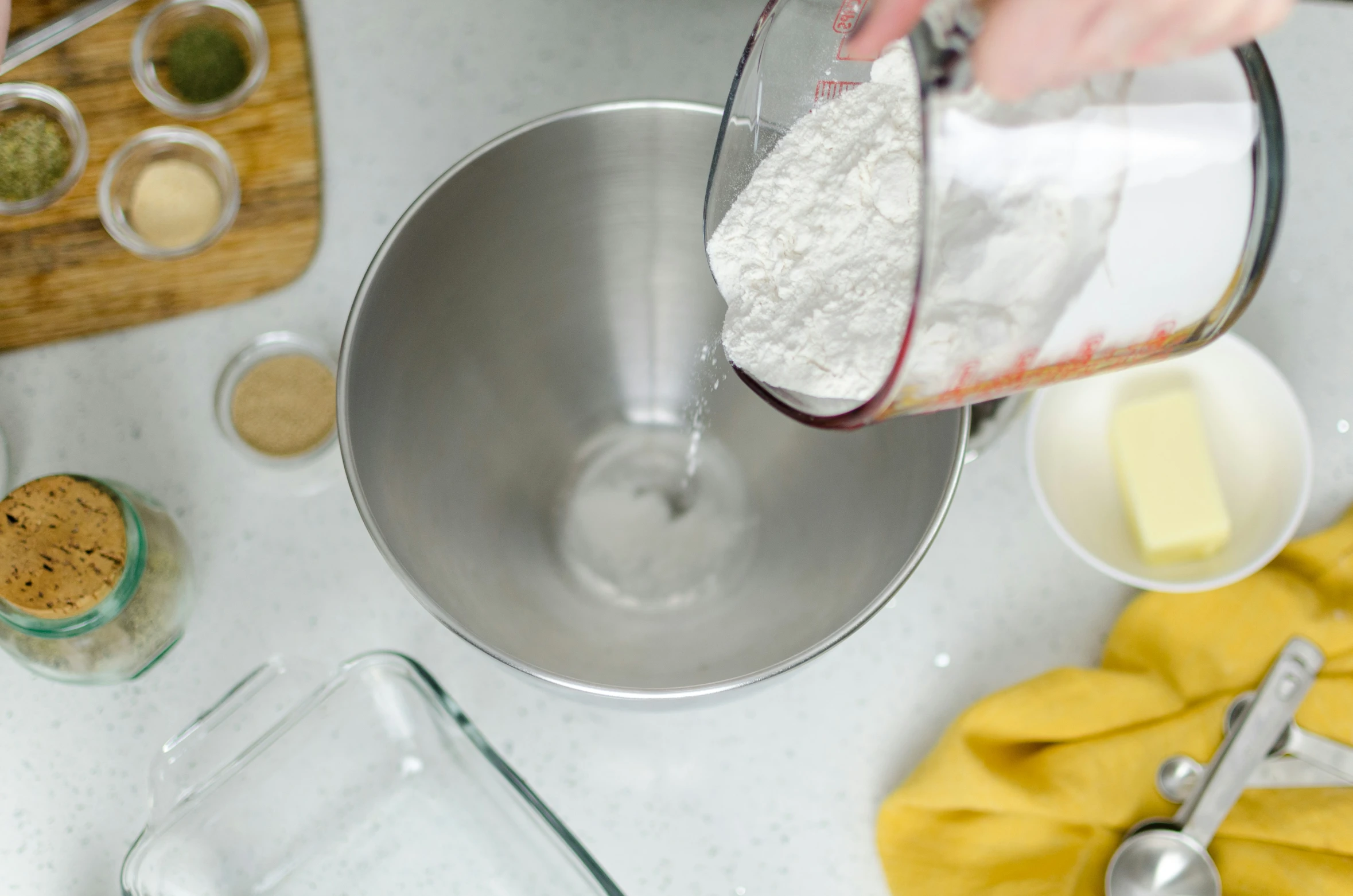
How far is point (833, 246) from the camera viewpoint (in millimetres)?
510

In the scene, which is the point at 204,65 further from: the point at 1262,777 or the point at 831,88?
the point at 1262,777

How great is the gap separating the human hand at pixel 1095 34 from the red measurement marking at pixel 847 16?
0.16 meters

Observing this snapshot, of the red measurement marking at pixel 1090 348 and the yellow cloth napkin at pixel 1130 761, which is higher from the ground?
the red measurement marking at pixel 1090 348

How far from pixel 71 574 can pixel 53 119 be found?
41 cm

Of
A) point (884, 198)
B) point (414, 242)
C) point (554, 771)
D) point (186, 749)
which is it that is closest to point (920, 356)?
point (884, 198)

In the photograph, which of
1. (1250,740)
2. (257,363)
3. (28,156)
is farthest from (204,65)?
(1250,740)

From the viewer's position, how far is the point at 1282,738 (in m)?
0.68

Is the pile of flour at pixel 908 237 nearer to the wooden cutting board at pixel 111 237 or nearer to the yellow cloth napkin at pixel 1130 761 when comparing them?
the yellow cloth napkin at pixel 1130 761

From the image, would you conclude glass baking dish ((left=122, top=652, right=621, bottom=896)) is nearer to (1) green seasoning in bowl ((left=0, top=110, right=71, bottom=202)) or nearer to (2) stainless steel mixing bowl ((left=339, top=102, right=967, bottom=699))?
(2) stainless steel mixing bowl ((left=339, top=102, right=967, bottom=699))

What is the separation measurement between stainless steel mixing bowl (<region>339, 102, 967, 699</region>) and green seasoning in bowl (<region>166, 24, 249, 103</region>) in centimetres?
33

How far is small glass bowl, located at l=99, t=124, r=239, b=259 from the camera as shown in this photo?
31.1 inches

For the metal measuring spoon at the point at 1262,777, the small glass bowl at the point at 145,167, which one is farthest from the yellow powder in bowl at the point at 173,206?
the metal measuring spoon at the point at 1262,777

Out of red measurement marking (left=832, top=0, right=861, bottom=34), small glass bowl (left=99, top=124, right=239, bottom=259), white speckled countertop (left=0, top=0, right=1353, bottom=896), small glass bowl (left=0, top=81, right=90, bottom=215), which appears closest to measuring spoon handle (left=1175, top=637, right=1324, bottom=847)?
white speckled countertop (left=0, top=0, right=1353, bottom=896)

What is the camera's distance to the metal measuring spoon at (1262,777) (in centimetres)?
67
